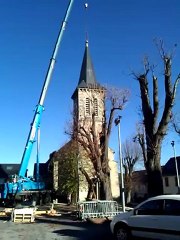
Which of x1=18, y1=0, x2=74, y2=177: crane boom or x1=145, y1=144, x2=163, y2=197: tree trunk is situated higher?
x1=18, y1=0, x2=74, y2=177: crane boom

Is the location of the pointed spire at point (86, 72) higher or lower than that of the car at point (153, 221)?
higher

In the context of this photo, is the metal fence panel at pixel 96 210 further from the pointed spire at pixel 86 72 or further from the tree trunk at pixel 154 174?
the pointed spire at pixel 86 72

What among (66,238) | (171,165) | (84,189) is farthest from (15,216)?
(171,165)

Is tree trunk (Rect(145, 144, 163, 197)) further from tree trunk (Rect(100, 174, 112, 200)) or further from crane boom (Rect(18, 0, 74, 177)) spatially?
crane boom (Rect(18, 0, 74, 177))

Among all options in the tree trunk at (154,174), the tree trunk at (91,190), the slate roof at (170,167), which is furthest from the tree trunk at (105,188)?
the slate roof at (170,167)

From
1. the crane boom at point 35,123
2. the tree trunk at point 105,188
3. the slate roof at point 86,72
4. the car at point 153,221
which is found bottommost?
the car at point 153,221

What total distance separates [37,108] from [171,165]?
44.0m

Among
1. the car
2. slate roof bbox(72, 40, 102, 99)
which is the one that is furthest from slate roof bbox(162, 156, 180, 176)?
the car

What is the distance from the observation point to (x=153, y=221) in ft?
38.4

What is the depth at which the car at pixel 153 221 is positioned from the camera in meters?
11.2

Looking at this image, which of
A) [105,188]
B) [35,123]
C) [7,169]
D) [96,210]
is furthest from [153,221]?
[7,169]

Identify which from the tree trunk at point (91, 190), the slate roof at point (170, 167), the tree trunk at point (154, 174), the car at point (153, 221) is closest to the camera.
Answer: the car at point (153, 221)

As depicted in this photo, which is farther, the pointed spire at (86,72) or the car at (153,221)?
the pointed spire at (86,72)

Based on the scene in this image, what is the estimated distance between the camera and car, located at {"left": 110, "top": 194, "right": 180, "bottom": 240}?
11164mm
